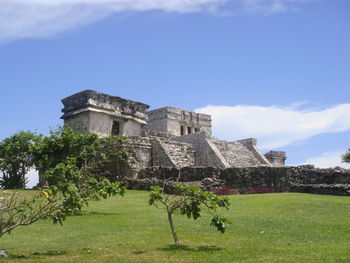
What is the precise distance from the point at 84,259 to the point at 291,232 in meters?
4.31

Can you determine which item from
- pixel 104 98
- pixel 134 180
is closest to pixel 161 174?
pixel 134 180

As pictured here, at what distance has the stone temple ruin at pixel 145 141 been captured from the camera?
24641 millimetres

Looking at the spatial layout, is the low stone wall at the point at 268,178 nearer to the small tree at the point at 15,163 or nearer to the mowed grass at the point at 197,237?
the mowed grass at the point at 197,237

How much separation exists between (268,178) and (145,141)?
28.2 ft

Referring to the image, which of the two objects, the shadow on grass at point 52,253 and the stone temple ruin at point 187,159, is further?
the stone temple ruin at point 187,159

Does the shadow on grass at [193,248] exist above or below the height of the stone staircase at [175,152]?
below

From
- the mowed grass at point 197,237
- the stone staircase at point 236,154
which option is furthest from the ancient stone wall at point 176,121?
the mowed grass at point 197,237

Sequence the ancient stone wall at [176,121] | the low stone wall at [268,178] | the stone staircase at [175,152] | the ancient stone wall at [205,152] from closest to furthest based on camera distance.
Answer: the low stone wall at [268,178] < the stone staircase at [175,152] < the ancient stone wall at [205,152] < the ancient stone wall at [176,121]

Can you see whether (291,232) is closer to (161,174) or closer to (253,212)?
(253,212)

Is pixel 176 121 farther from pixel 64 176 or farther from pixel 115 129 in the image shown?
pixel 64 176

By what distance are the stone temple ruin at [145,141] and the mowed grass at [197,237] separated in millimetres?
11451

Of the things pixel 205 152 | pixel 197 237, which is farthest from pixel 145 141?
pixel 197 237

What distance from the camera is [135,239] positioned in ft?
27.6

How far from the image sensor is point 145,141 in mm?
24953
